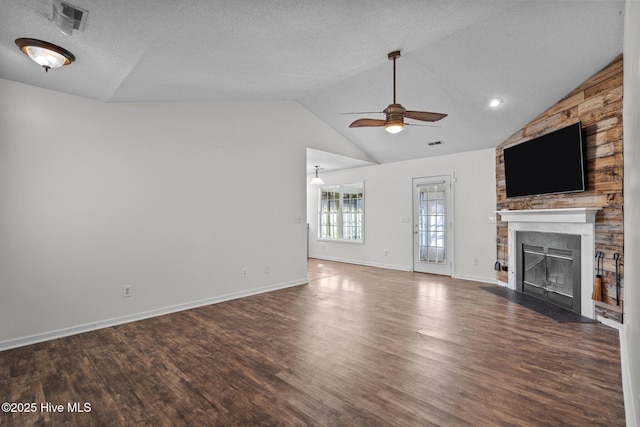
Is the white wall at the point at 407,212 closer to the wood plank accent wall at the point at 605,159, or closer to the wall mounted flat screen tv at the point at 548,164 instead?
the wall mounted flat screen tv at the point at 548,164

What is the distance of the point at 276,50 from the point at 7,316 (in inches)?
141

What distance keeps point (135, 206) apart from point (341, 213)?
5.36 m

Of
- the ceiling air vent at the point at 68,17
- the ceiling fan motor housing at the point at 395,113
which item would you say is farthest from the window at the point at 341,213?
the ceiling air vent at the point at 68,17

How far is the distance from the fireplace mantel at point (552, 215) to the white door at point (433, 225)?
116cm

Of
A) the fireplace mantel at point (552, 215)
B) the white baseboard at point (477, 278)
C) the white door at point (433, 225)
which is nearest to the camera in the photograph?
the fireplace mantel at point (552, 215)

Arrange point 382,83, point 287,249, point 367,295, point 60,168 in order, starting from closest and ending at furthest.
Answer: point 60,168 → point 382,83 → point 367,295 → point 287,249

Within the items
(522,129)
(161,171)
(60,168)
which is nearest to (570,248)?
(522,129)

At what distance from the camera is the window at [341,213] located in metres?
7.93

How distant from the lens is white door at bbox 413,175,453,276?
6.25 meters

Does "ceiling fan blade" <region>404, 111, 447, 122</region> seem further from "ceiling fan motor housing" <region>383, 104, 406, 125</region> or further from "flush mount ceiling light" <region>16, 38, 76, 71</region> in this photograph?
"flush mount ceiling light" <region>16, 38, 76, 71</region>

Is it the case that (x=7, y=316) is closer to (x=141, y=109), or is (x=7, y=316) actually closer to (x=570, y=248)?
(x=141, y=109)

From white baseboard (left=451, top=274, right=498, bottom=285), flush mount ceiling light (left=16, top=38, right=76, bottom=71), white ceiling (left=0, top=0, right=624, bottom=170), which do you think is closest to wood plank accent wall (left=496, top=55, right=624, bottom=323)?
white ceiling (left=0, top=0, right=624, bottom=170)

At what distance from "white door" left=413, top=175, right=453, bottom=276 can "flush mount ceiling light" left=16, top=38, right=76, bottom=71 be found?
590cm

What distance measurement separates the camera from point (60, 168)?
325 cm
